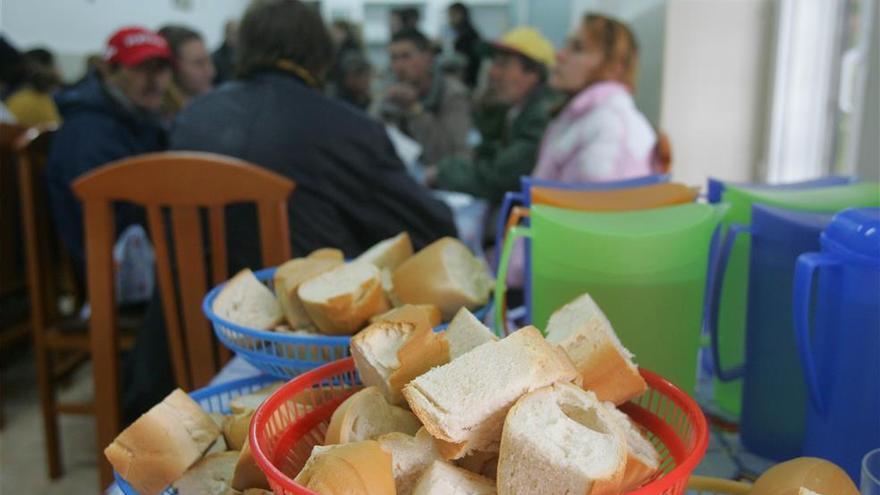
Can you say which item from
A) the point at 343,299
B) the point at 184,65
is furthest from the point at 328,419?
the point at 184,65

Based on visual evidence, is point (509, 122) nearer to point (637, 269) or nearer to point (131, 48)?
point (131, 48)

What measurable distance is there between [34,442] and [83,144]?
0.99 meters

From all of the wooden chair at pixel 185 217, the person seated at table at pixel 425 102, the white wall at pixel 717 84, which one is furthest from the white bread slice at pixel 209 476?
the person seated at table at pixel 425 102

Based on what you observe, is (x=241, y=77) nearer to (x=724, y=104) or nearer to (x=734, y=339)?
(x=734, y=339)

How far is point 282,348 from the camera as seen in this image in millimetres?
712

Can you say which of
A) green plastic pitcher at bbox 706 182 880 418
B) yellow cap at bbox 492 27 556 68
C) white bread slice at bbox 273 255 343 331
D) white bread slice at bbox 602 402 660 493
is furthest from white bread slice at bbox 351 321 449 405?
yellow cap at bbox 492 27 556 68

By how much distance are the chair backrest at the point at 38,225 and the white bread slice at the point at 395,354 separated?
5.33ft

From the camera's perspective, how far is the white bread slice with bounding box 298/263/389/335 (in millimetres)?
700

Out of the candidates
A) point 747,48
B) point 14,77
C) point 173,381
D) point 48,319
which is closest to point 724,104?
point 747,48

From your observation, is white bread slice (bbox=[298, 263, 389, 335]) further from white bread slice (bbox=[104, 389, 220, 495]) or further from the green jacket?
the green jacket

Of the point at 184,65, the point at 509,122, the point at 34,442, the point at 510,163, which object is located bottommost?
the point at 34,442

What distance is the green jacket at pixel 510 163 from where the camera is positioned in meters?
2.36

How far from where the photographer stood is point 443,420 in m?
0.41

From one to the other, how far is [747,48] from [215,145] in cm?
220
